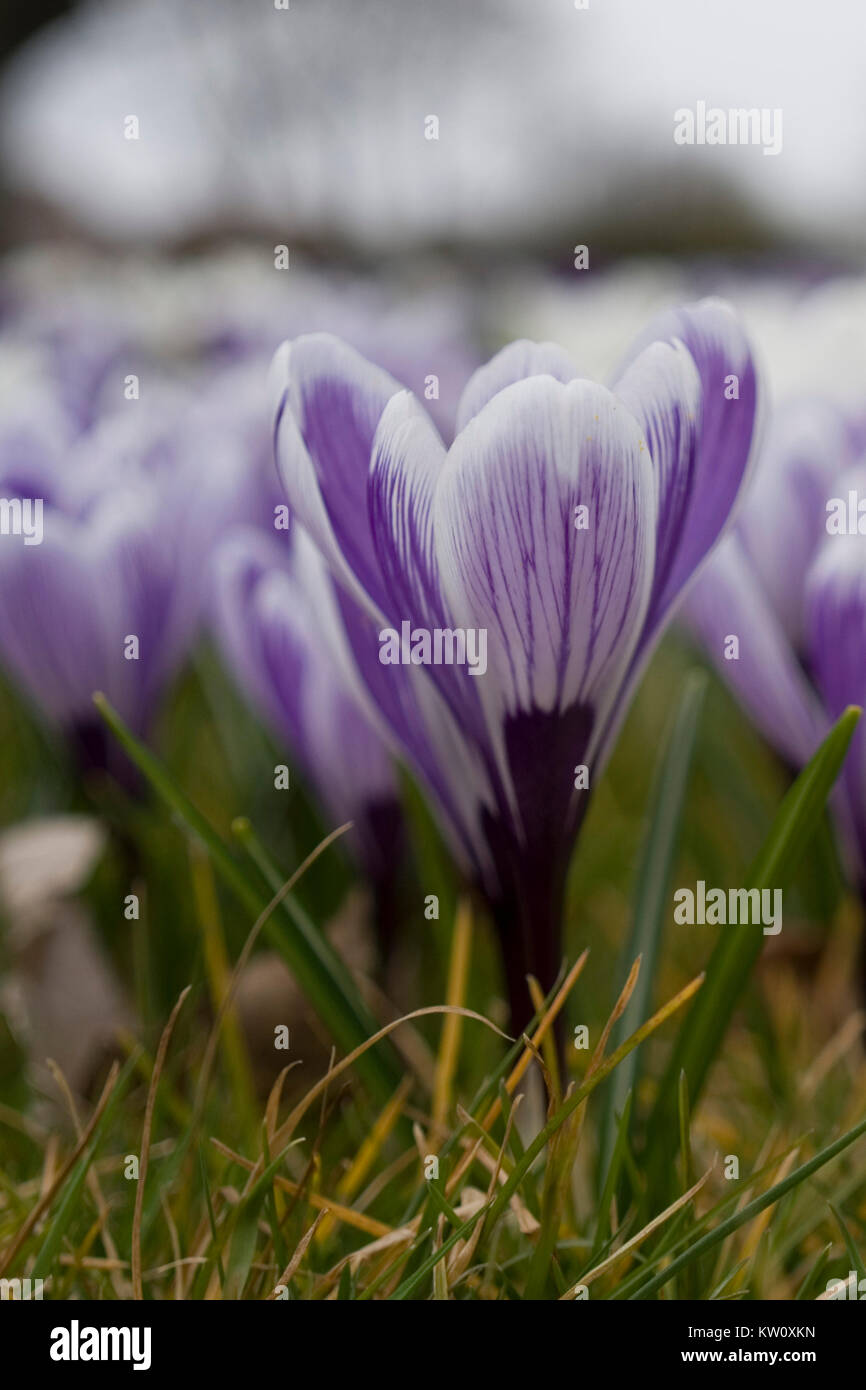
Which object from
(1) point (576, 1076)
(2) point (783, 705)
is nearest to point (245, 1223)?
(1) point (576, 1076)

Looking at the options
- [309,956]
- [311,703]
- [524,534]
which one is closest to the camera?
[524,534]

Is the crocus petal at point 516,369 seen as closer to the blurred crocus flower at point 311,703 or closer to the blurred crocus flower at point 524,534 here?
the blurred crocus flower at point 524,534

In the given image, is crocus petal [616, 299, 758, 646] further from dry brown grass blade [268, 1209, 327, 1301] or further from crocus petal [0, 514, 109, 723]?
crocus petal [0, 514, 109, 723]

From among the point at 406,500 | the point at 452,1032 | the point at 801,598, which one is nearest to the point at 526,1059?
the point at 452,1032

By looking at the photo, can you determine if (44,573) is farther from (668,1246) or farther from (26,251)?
(26,251)

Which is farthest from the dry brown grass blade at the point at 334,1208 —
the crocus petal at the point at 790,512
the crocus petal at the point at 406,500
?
the crocus petal at the point at 790,512

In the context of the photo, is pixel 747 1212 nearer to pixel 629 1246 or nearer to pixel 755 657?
pixel 629 1246
